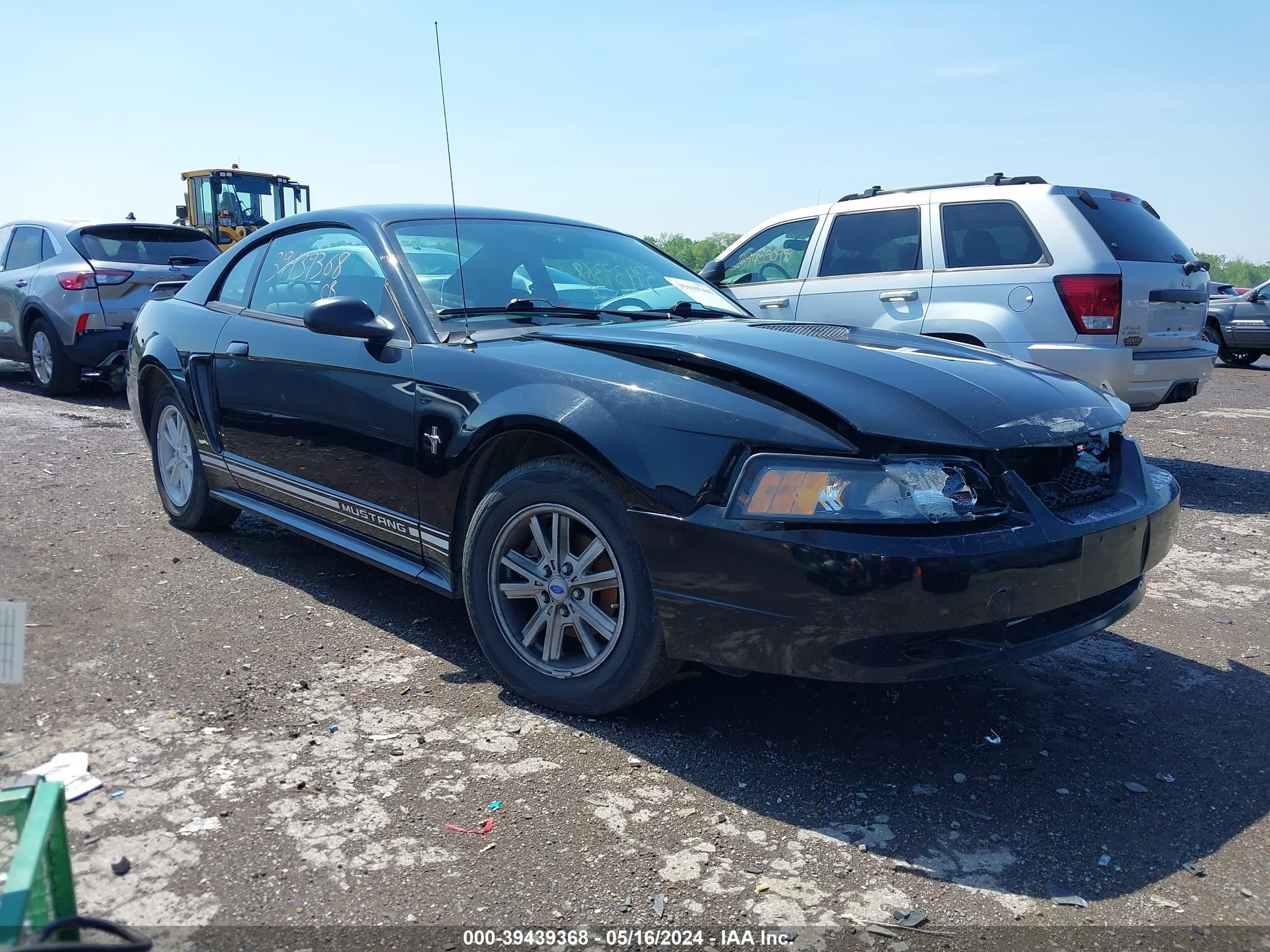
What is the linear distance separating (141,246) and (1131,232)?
8.67 metres

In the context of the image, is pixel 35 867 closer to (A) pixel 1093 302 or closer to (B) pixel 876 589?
(B) pixel 876 589

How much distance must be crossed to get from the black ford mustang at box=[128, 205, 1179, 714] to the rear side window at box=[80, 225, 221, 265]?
6.61 meters

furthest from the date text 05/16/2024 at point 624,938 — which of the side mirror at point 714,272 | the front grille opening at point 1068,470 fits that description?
the side mirror at point 714,272

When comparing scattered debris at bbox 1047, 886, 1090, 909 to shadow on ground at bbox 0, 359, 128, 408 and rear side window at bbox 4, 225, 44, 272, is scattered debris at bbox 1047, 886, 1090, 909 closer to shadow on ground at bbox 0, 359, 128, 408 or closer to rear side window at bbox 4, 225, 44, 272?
shadow on ground at bbox 0, 359, 128, 408

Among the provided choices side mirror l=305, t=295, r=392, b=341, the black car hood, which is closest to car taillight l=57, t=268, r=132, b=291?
side mirror l=305, t=295, r=392, b=341

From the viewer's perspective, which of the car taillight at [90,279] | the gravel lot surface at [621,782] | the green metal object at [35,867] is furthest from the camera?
the car taillight at [90,279]

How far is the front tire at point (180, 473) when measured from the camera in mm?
4961

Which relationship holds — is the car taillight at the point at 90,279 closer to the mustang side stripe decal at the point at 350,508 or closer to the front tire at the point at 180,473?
the front tire at the point at 180,473

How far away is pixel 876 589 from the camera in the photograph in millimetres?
2529

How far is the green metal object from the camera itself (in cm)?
133

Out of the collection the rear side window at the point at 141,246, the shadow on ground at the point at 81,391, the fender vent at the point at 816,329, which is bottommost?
the shadow on ground at the point at 81,391

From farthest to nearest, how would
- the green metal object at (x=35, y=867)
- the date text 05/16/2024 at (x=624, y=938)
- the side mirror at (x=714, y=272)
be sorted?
the side mirror at (x=714, y=272)
the date text 05/16/2024 at (x=624, y=938)
the green metal object at (x=35, y=867)

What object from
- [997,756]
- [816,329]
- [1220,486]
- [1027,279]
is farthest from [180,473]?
[1220,486]

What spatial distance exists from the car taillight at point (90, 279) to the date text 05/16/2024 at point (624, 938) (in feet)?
30.3
